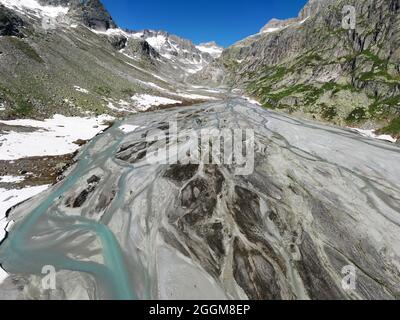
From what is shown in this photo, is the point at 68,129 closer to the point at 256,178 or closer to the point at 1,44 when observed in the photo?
the point at 256,178

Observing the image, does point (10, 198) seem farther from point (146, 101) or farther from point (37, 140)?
point (146, 101)

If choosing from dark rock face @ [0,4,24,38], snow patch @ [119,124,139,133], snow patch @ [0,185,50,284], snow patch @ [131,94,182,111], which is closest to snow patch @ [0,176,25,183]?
snow patch @ [0,185,50,284]

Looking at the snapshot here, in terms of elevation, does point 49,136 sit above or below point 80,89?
below

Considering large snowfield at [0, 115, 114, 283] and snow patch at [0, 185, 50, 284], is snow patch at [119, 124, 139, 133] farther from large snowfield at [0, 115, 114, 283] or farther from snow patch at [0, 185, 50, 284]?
snow patch at [0, 185, 50, 284]

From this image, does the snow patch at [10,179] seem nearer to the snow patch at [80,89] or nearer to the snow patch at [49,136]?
the snow patch at [49,136]

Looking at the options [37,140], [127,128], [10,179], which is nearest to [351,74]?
[127,128]

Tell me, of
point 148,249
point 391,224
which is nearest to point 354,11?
point 391,224
